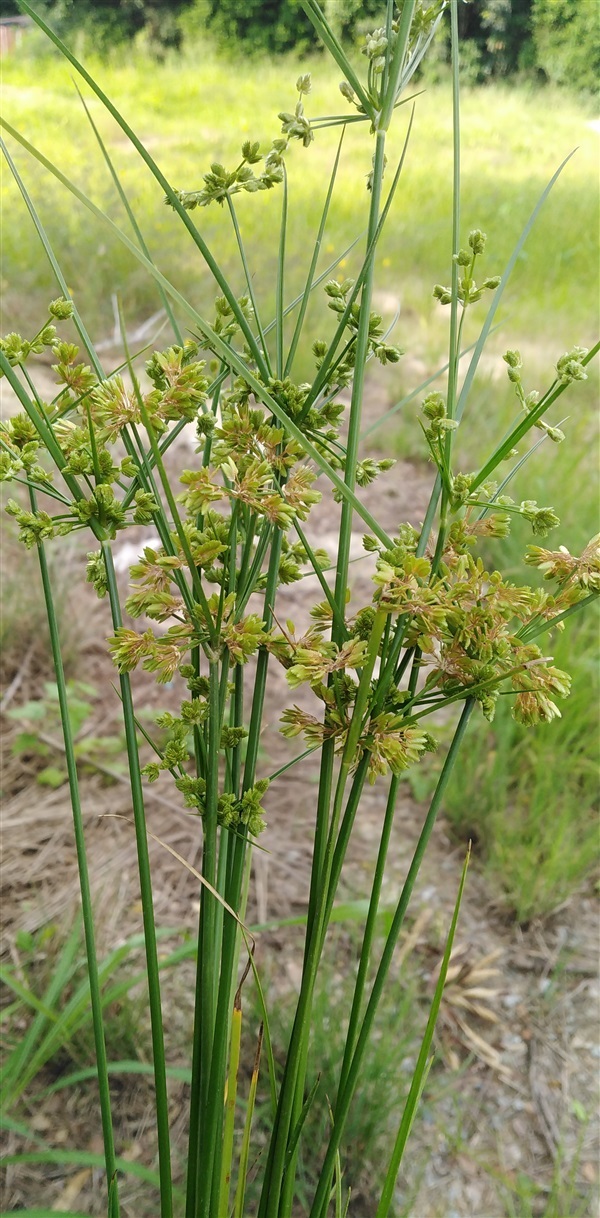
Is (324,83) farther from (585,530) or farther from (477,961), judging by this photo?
(477,961)

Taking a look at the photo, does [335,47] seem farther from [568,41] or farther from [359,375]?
[568,41]

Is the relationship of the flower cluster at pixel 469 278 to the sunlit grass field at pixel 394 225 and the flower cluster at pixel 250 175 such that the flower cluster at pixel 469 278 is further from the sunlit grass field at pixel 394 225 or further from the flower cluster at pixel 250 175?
the sunlit grass field at pixel 394 225

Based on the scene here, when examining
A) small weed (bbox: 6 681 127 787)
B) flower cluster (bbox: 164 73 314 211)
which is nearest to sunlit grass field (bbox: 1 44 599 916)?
small weed (bbox: 6 681 127 787)

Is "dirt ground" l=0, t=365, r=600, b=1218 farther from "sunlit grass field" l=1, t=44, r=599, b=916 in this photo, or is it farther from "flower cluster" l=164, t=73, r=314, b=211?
"flower cluster" l=164, t=73, r=314, b=211

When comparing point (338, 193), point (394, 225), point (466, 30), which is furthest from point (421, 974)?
point (466, 30)

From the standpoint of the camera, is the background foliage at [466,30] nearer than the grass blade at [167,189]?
No

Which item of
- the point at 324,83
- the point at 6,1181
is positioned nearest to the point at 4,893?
the point at 6,1181

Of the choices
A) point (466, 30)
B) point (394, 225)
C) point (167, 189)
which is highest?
point (466, 30)

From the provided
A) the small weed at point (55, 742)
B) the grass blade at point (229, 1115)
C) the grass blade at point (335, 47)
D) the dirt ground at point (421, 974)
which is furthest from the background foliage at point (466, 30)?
the grass blade at point (229, 1115)
